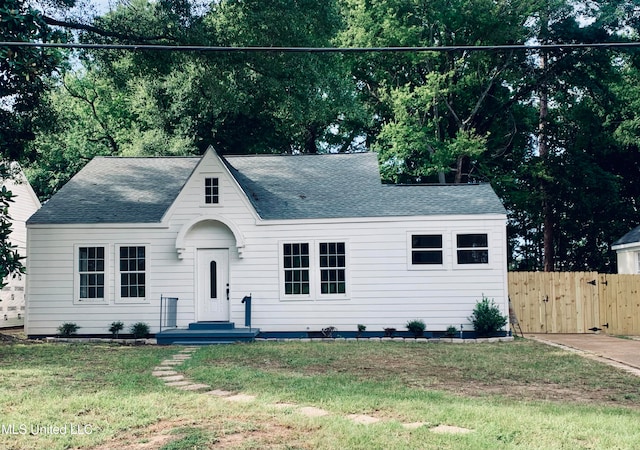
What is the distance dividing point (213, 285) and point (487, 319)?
7448 mm

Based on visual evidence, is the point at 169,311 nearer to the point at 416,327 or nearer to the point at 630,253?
the point at 416,327

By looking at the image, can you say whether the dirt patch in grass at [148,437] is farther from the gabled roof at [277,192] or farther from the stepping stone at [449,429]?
the gabled roof at [277,192]

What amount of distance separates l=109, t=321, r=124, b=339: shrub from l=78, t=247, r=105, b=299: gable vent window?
0.88m

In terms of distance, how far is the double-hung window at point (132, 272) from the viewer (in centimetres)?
1708

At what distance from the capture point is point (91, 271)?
675 inches

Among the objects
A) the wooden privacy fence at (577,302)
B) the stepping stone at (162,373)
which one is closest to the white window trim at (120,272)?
the stepping stone at (162,373)

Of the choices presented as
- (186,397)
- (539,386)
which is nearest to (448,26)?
(539,386)

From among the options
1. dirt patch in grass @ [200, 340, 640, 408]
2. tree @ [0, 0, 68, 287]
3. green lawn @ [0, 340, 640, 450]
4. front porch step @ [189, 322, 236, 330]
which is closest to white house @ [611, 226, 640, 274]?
dirt patch in grass @ [200, 340, 640, 408]

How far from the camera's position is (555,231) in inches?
1278

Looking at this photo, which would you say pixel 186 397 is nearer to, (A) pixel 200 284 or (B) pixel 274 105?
(A) pixel 200 284

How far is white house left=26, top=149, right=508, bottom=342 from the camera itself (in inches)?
655

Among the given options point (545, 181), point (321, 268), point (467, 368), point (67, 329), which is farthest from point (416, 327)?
point (545, 181)

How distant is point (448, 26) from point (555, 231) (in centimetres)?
1225

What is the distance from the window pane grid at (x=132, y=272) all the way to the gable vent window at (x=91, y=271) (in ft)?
1.87
